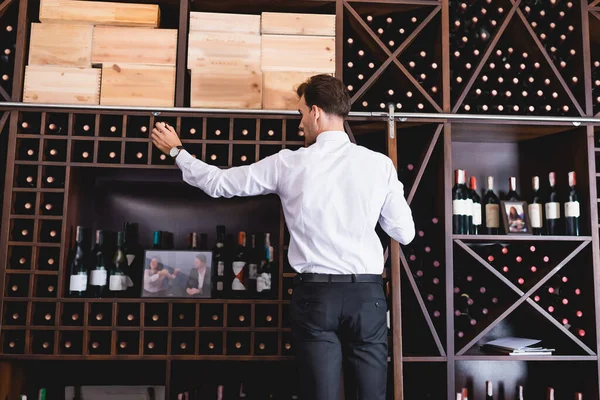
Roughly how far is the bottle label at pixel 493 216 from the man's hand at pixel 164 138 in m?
1.48

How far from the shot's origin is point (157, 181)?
2.54m

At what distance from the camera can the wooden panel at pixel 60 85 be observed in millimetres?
2145

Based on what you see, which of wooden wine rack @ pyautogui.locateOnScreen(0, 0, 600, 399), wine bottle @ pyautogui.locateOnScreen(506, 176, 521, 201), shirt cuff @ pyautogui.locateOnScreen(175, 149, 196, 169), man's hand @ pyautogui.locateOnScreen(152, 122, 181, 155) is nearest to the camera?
shirt cuff @ pyautogui.locateOnScreen(175, 149, 196, 169)

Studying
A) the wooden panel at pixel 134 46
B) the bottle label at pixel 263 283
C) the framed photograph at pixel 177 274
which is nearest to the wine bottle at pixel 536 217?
the bottle label at pixel 263 283

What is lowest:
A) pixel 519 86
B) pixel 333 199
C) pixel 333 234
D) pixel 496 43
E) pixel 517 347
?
pixel 517 347

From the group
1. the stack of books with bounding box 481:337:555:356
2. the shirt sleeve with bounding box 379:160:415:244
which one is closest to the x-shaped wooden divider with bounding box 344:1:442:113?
the shirt sleeve with bounding box 379:160:415:244

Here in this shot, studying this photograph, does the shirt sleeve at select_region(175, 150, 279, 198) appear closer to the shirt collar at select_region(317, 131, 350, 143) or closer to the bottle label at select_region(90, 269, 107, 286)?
the shirt collar at select_region(317, 131, 350, 143)

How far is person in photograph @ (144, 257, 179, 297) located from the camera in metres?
2.16

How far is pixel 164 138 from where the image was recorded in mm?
1960

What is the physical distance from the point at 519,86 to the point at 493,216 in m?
0.63

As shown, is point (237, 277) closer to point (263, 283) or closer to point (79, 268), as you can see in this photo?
point (263, 283)

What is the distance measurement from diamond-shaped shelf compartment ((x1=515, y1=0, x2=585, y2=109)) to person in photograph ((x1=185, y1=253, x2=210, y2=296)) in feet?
6.00

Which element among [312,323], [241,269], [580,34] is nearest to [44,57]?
[241,269]

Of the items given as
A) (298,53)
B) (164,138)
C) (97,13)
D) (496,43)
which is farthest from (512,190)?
(97,13)
